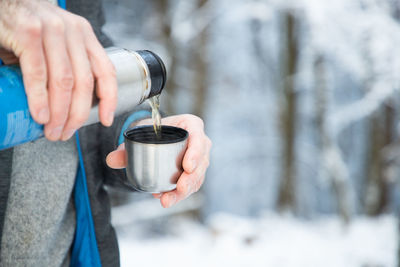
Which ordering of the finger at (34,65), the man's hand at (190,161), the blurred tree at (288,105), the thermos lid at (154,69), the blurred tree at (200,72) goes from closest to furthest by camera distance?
the finger at (34,65), the thermos lid at (154,69), the man's hand at (190,161), the blurred tree at (288,105), the blurred tree at (200,72)

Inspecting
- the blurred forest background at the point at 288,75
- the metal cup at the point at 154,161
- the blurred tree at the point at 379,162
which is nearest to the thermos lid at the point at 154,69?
the metal cup at the point at 154,161

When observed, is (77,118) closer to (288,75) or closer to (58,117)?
(58,117)

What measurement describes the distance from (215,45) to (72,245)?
660 centimetres

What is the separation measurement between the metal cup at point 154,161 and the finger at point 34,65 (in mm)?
274

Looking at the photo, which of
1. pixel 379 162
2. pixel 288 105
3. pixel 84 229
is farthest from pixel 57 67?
pixel 379 162

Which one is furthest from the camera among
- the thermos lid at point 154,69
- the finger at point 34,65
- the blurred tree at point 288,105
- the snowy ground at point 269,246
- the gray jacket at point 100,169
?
the blurred tree at point 288,105

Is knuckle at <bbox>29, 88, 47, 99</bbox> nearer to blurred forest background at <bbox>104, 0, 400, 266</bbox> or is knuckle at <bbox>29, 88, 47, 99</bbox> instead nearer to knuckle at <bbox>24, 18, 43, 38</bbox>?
knuckle at <bbox>24, 18, 43, 38</bbox>

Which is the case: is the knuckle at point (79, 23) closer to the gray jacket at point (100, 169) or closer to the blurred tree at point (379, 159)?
the gray jacket at point (100, 169)

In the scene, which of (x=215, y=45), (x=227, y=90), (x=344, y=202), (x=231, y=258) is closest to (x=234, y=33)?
(x=215, y=45)

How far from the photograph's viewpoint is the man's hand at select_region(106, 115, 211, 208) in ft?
2.84

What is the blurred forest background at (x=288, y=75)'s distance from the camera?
446cm

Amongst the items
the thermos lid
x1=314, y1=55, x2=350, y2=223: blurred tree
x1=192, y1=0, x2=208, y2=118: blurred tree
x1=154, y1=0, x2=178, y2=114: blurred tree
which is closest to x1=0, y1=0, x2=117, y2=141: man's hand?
the thermos lid

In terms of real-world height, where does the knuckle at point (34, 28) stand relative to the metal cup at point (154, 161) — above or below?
above

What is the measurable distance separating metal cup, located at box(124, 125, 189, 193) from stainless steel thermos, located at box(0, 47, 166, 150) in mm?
105
